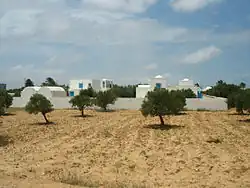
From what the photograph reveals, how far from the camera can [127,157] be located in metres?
20.8

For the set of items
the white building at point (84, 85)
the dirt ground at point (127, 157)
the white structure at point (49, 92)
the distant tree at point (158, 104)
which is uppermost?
the white building at point (84, 85)

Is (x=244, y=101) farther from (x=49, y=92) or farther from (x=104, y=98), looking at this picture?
(x=49, y=92)

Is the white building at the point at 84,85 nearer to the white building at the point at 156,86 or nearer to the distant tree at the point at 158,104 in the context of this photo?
the white building at the point at 156,86

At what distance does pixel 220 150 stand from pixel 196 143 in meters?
2.58

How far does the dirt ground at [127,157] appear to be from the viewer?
15.4 metres

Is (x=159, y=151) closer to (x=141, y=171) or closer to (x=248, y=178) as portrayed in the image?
(x=141, y=171)

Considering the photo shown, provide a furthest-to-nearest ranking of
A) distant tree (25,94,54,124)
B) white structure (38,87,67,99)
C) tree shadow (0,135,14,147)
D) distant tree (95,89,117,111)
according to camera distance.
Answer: white structure (38,87,67,99), distant tree (95,89,117,111), distant tree (25,94,54,124), tree shadow (0,135,14,147)

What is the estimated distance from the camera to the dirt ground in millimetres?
15359

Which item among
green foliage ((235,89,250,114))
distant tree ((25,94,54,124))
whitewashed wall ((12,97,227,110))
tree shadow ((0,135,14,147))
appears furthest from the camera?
whitewashed wall ((12,97,227,110))

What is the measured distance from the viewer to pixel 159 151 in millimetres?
22281

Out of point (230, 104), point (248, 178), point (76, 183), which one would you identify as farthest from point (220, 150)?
point (230, 104)

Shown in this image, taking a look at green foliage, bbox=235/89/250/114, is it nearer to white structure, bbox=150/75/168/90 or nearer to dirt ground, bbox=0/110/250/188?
dirt ground, bbox=0/110/250/188

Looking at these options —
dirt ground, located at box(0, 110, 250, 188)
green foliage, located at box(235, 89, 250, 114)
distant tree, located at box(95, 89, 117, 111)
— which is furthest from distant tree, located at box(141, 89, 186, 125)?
distant tree, located at box(95, 89, 117, 111)

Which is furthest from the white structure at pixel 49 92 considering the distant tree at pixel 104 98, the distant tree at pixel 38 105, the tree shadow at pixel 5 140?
the tree shadow at pixel 5 140
